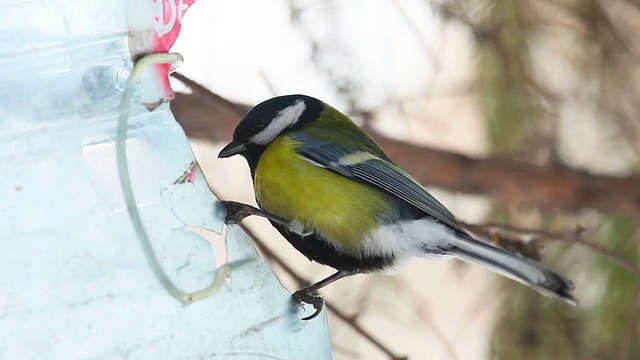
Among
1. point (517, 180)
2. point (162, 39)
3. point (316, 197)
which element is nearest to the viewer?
point (162, 39)

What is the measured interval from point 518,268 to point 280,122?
0.40 meters

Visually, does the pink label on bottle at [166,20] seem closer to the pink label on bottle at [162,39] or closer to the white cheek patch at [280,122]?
the pink label on bottle at [162,39]

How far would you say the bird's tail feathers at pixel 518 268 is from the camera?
1.12 m

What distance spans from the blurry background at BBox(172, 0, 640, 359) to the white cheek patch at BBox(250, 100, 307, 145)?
498 millimetres

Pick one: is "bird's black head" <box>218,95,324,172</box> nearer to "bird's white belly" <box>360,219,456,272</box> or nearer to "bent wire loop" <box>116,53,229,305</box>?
"bird's white belly" <box>360,219,456,272</box>

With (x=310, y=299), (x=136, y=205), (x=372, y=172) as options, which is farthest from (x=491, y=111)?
(x=136, y=205)

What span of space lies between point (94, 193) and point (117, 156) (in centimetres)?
4

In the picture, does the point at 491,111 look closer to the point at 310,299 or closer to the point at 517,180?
the point at 517,180

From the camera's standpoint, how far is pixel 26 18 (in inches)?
36.5

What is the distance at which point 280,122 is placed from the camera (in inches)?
53.4

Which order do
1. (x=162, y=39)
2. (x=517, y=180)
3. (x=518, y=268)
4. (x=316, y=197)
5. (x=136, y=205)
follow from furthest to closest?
1. (x=517, y=180)
2. (x=316, y=197)
3. (x=518, y=268)
4. (x=162, y=39)
5. (x=136, y=205)

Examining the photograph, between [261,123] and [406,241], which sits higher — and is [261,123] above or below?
above

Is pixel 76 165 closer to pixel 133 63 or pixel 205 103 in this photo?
pixel 133 63

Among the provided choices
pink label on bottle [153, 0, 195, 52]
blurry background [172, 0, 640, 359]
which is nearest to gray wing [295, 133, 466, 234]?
pink label on bottle [153, 0, 195, 52]
